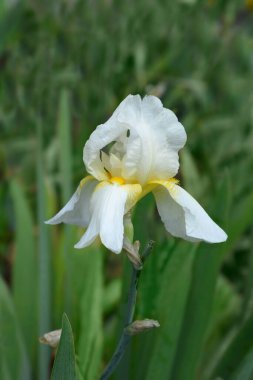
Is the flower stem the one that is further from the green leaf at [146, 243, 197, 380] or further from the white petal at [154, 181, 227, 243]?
the green leaf at [146, 243, 197, 380]

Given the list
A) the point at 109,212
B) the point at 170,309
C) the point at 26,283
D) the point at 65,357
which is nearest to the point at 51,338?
the point at 65,357

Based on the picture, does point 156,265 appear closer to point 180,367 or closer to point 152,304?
point 152,304

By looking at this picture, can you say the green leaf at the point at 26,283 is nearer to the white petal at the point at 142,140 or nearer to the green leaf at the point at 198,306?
the green leaf at the point at 198,306

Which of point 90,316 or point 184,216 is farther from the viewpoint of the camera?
point 90,316

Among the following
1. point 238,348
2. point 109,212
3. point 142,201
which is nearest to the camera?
point 109,212

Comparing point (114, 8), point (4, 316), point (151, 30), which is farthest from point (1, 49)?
point (4, 316)

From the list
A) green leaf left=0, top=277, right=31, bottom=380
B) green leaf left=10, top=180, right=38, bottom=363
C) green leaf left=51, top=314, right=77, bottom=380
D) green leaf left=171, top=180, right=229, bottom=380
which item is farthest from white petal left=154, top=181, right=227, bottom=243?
green leaf left=10, top=180, right=38, bottom=363

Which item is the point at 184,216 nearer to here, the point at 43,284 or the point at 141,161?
the point at 141,161
